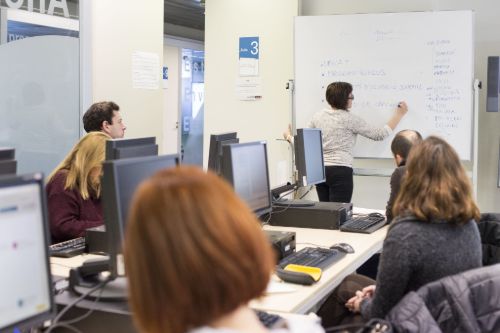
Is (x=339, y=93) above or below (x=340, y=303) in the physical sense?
above

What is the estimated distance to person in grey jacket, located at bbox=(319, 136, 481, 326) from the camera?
79.4 inches

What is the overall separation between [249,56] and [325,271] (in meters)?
3.46

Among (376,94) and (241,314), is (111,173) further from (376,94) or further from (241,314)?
(376,94)

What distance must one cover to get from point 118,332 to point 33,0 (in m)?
2.71

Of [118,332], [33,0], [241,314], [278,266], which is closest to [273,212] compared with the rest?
[278,266]

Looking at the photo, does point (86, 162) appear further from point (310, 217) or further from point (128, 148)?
point (310, 217)

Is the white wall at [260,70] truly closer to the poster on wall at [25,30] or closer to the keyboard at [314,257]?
the poster on wall at [25,30]

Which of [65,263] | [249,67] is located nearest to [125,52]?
[249,67]

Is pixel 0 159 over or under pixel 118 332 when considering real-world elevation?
over

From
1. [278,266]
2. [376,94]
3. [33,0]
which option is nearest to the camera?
[278,266]

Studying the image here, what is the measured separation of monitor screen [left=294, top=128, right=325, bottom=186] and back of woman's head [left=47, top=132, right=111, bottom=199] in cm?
107

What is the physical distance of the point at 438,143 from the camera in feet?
6.95

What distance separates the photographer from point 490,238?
9.05 feet

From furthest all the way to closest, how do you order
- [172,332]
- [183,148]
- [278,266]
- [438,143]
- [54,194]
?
1. [183,148]
2. [54,194]
3. [278,266]
4. [438,143]
5. [172,332]
